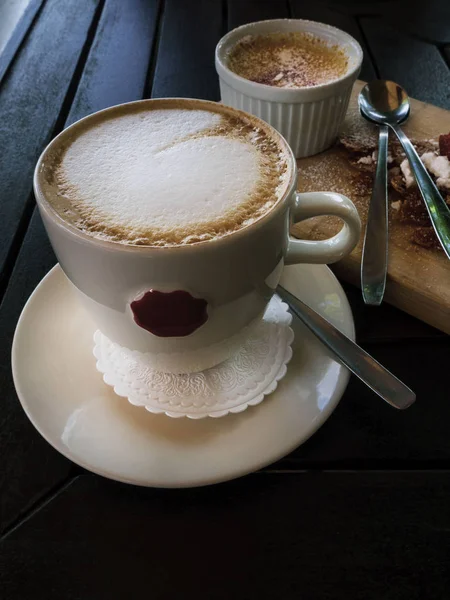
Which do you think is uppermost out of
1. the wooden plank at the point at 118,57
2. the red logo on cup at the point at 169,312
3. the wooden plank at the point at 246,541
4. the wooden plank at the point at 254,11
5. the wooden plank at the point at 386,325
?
the wooden plank at the point at 254,11

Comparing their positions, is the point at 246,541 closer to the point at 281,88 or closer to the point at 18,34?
the point at 281,88

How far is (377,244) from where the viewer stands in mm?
674

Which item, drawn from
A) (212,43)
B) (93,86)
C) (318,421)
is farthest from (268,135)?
(212,43)

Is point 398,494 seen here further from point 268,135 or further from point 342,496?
point 268,135

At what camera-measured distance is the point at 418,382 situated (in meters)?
0.52

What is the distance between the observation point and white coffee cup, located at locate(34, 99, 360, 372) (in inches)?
15.6

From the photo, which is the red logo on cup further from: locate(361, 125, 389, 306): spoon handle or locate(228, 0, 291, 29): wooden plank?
locate(228, 0, 291, 29): wooden plank

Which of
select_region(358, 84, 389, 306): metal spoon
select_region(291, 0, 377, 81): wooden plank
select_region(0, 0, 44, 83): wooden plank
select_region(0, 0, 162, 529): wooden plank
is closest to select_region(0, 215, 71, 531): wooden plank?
select_region(0, 0, 162, 529): wooden plank

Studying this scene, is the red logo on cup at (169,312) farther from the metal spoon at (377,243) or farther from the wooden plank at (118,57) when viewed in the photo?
the wooden plank at (118,57)

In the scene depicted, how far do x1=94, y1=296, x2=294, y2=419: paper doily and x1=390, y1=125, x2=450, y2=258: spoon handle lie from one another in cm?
26

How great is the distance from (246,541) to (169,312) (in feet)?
0.63

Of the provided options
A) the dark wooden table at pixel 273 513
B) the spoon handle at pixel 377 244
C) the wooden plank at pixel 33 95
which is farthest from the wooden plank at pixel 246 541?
the wooden plank at pixel 33 95

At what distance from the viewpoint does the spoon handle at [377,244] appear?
62cm

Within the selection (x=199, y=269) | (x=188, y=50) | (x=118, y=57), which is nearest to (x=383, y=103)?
(x=188, y=50)
